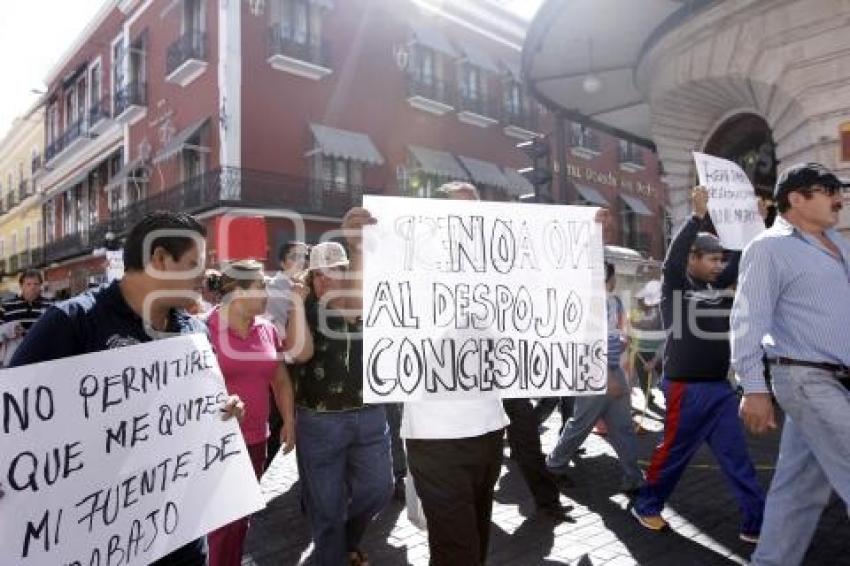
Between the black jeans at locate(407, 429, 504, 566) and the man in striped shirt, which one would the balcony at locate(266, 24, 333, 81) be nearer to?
the man in striped shirt

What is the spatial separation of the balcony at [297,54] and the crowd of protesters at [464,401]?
16.1 metres

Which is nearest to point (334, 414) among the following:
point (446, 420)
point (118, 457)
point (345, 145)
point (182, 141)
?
point (446, 420)

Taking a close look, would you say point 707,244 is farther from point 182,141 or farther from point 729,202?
point 182,141

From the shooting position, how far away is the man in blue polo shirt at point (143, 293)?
2.34m

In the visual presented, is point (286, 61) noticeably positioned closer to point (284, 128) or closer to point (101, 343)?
point (284, 128)

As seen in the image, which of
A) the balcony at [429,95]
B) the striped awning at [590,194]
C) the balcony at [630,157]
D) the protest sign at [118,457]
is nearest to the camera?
the protest sign at [118,457]

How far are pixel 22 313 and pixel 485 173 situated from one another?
695 inches

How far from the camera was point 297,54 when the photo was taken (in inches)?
776

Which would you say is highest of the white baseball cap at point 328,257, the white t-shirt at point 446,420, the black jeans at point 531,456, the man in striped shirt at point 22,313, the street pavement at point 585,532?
the white baseball cap at point 328,257

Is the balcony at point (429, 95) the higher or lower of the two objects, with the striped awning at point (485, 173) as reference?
higher

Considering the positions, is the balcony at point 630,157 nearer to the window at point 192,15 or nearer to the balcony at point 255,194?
the balcony at point 255,194

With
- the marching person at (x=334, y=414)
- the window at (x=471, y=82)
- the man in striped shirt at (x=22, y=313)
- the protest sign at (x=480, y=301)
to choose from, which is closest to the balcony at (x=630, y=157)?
the window at (x=471, y=82)

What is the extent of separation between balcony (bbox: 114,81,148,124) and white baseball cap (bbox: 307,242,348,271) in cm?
2149

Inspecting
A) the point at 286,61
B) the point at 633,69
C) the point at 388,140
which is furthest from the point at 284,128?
the point at 633,69
